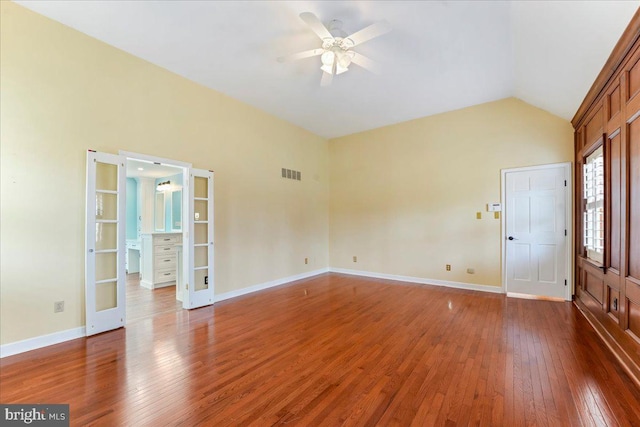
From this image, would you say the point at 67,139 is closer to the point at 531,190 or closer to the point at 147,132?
the point at 147,132

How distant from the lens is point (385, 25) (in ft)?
8.24

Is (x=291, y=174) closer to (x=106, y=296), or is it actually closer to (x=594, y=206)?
(x=106, y=296)

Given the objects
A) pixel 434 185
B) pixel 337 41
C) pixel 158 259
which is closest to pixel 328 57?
pixel 337 41

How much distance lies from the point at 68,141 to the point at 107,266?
58.2 inches

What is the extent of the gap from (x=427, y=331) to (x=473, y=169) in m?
3.28

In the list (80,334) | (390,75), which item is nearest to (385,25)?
A: (390,75)

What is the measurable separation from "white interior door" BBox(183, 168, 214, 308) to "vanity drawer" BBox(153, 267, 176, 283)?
170cm

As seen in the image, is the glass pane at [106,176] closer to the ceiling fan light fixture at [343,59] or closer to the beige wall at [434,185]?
the ceiling fan light fixture at [343,59]

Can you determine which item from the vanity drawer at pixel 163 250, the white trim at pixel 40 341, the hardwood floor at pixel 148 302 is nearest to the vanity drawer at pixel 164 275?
the hardwood floor at pixel 148 302

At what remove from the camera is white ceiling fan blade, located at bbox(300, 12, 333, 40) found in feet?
7.90

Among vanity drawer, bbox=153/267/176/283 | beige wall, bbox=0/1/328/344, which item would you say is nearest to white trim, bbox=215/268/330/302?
beige wall, bbox=0/1/328/344

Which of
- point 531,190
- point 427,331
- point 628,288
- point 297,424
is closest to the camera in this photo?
point 297,424

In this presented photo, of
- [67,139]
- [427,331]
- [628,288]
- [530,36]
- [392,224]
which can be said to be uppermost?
[530,36]

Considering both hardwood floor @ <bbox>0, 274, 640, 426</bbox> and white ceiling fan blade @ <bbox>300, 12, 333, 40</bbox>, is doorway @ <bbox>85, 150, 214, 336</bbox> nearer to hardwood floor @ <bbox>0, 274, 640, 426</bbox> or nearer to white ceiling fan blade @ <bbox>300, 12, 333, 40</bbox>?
hardwood floor @ <bbox>0, 274, 640, 426</bbox>
